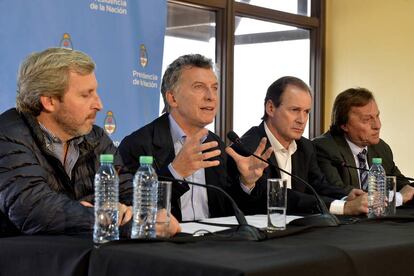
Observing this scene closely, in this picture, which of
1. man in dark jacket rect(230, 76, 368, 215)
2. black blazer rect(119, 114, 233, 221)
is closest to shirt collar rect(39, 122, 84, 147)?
black blazer rect(119, 114, 233, 221)

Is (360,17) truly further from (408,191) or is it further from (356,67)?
(408,191)

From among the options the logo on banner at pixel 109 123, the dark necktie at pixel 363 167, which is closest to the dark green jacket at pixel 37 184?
the logo on banner at pixel 109 123

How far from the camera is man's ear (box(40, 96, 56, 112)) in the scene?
2564 millimetres

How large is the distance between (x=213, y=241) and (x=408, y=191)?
2.03 metres

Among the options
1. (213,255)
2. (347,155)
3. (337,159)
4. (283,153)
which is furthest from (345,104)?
(213,255)

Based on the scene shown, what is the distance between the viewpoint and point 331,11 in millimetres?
6504

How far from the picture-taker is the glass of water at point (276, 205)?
2.46 meters

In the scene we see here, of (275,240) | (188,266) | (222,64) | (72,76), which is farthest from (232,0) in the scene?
(188,266)

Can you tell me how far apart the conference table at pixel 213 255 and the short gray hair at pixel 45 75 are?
573 mm

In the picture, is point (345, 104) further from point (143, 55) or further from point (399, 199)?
point (143, 55)

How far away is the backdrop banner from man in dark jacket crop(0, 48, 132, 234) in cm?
140

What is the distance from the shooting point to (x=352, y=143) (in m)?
4.32

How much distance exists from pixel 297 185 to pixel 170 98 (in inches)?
32.0

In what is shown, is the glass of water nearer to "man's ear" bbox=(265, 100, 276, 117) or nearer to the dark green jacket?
the dark green jacket
